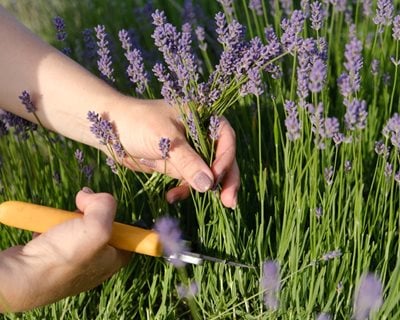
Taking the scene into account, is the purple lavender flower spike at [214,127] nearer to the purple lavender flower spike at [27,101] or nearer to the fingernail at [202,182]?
the fingernail at [202,182]

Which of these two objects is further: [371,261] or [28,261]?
[371,261]

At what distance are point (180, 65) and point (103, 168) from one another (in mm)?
669

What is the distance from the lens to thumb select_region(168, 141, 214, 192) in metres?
1.69

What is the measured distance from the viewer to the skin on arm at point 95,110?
1.79m

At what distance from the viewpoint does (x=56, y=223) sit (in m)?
1.80

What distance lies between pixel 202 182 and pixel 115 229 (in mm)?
246

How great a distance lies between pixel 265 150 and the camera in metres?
2.26

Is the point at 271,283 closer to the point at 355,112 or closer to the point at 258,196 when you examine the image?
the point at 258,196

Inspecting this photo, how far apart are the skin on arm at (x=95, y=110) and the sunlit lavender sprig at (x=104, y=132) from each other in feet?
0.10

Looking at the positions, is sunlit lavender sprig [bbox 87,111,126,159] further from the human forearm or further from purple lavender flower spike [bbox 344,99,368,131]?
purple lavender flower spike [bbox 344,99,368,131]

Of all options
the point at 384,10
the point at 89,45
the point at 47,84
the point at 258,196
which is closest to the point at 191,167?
the point at 258,196

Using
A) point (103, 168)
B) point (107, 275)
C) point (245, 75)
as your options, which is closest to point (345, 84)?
point (245, 75)

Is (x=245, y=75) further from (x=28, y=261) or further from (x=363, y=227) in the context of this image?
(x=28, y=261)

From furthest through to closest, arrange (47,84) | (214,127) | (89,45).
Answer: (89,45) → (47,84) → (214,127)
